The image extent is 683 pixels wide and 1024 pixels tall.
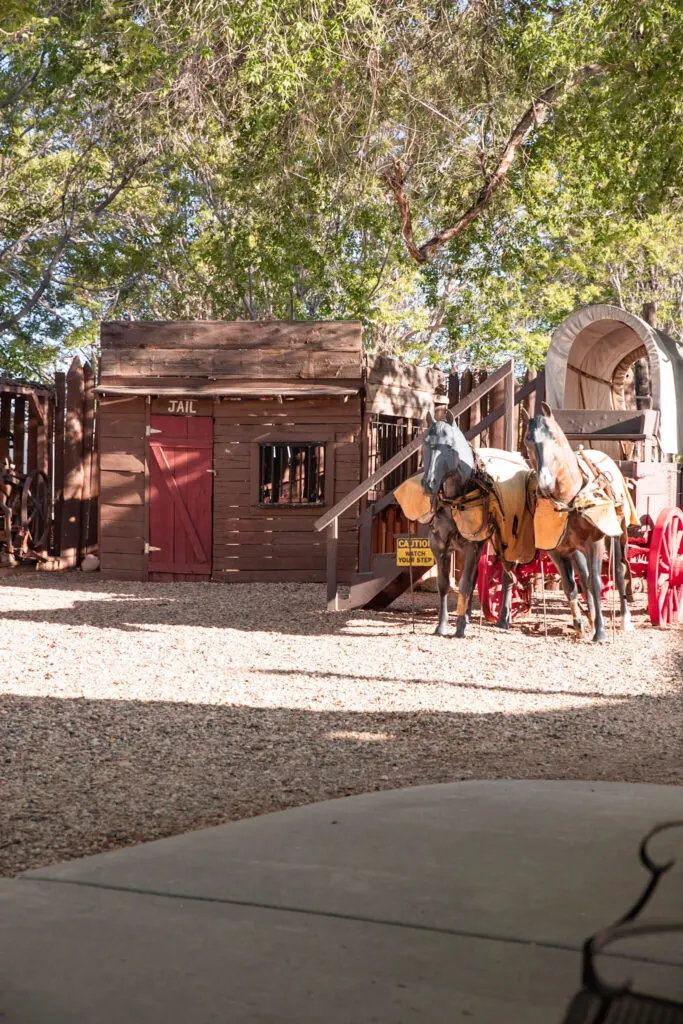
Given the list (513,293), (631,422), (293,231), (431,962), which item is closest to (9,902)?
(431,962)

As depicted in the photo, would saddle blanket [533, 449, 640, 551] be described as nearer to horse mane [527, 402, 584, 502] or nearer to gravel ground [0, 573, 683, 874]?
horse mane [527, 402, 584, 502]

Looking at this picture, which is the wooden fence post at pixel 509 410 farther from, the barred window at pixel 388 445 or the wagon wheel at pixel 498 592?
the barred window at pixel 388 445

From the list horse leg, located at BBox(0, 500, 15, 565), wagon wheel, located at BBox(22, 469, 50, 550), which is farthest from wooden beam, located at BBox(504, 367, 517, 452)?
horse leg, located at BBox(0, 500, 15, 565)

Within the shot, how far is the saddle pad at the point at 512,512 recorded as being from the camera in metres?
10.5

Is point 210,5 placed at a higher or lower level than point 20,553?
higher

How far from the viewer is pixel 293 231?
22.7 meters

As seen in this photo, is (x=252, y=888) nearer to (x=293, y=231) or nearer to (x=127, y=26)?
(x=127, y=26)

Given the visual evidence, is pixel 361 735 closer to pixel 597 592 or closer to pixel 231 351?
pixel 597 592

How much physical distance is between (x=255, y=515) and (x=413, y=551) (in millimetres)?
5487

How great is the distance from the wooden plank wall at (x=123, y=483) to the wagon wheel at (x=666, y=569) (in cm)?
785

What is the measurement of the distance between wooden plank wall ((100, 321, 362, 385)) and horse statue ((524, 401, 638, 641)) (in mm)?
6235

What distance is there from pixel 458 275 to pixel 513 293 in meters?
8.12

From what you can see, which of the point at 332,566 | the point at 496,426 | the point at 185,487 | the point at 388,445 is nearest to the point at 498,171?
the point at 496,426

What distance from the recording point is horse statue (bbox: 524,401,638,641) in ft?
31.9
